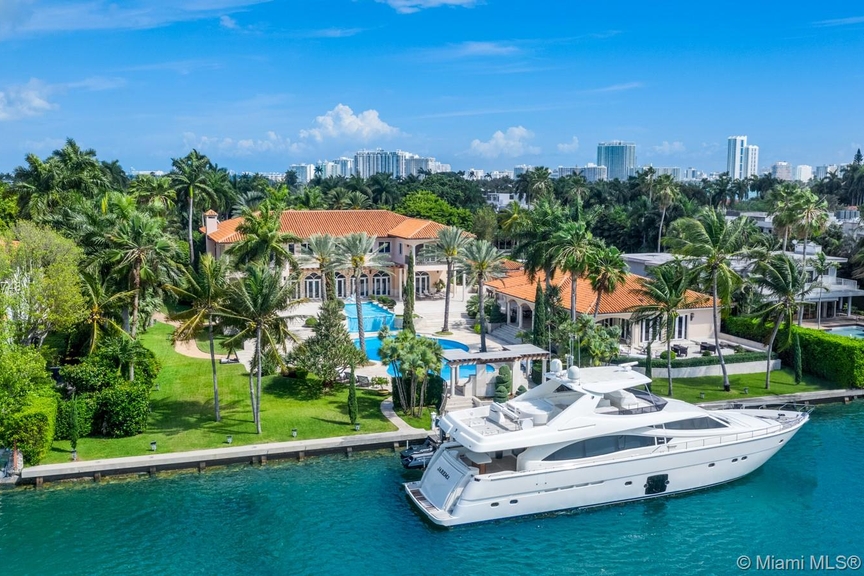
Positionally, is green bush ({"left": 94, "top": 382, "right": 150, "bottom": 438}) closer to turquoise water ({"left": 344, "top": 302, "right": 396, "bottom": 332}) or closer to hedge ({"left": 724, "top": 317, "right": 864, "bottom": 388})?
turquoise water ({"left": 344, "top": 302, "right": 396, "bottom": 332})

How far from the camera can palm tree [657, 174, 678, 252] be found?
236ft

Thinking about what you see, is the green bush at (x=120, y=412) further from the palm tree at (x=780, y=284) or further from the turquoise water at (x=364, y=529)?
the palm tree at (x=780, y=284)

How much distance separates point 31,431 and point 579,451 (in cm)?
1887

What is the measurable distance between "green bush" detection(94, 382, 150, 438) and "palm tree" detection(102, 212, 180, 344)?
6.03m

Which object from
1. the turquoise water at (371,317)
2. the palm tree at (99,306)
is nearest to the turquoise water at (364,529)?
the palm tree at (99,306)

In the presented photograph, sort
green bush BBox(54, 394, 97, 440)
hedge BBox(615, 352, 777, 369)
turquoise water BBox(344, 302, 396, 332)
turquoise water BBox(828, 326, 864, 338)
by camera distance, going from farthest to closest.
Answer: turquoise water BBox(344, 302, 396, 332)
turquoise water BBox(828, 326, 864, 338)
hedge BBox(615, 352, 777, 369)
green bush BBox(54, 394, 97, 440)

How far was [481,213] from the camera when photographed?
79062 millimetres

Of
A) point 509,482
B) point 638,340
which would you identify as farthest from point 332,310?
point 638,340

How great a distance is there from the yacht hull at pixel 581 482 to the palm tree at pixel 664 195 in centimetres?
4682

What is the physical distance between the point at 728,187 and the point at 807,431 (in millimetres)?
68580

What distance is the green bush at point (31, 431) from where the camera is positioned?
25.9 meters

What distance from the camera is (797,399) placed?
36.1 m

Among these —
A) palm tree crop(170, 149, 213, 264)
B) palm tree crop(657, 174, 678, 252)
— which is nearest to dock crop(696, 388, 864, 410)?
palm tree crop(657, 174, 678, 252)

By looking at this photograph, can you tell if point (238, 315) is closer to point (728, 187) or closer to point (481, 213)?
point (481, 213)
